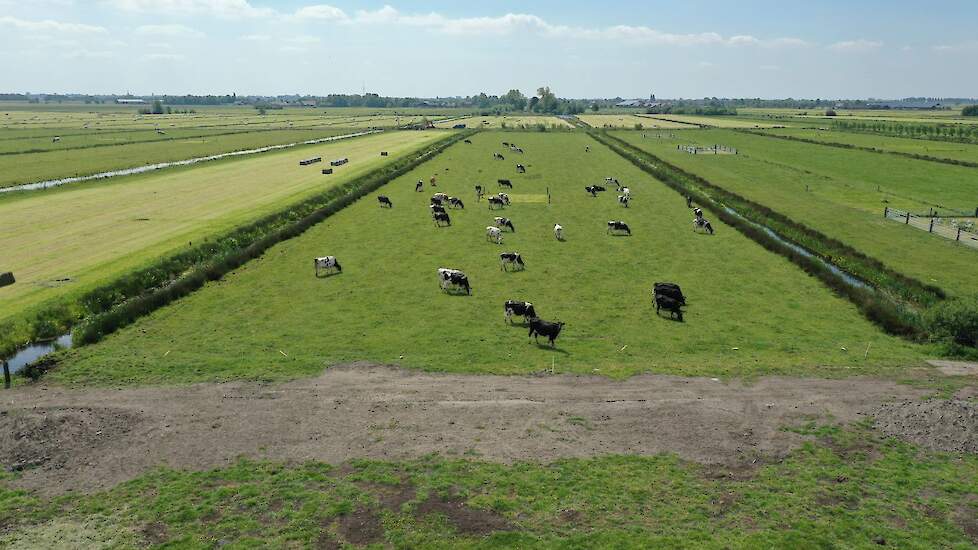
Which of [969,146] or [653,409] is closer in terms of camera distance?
[653,409]

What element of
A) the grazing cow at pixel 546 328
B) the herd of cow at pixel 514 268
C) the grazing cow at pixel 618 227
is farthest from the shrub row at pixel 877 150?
the grazing cow at pixel 546 328

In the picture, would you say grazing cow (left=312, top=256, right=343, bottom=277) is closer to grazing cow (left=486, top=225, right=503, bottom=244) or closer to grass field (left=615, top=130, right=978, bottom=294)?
grazing cow (left=486, top=225, right=503, bottom=244)

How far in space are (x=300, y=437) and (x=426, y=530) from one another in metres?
5.94

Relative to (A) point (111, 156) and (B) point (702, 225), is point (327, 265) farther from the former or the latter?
(A) point (111, 156)

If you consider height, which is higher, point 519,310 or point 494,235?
point 494,235

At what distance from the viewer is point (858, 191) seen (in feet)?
218

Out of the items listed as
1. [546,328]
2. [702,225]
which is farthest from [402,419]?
[702,225]

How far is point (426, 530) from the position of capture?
45.0 feet

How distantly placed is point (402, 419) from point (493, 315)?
10441 millimetres

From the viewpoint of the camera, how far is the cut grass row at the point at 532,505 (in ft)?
44.0

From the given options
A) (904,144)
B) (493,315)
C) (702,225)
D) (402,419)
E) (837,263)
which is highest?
(904,144)

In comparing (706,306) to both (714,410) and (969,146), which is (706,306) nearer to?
(714,410)

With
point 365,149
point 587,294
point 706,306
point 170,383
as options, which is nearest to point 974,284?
point 706,306

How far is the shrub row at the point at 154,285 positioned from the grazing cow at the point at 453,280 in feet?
44.8
